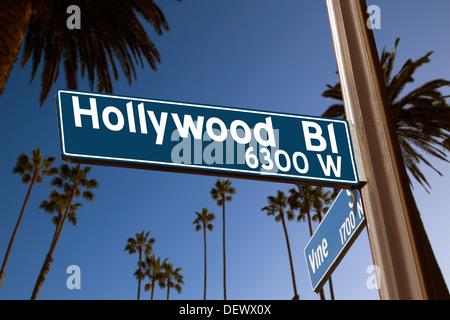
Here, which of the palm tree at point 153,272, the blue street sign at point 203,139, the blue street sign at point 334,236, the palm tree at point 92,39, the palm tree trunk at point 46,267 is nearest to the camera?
the blue street sign at point 203,139

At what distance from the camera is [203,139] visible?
220cm

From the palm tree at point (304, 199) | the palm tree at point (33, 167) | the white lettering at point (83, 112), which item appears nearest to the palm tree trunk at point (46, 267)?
the palm tree at point (33, 167)

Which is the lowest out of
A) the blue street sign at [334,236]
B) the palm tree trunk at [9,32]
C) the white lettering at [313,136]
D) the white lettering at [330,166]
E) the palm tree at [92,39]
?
the blue street sign at [334,236]

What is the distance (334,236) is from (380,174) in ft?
2.23

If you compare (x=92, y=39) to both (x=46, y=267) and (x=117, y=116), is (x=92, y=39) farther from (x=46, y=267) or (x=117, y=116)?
(x=46, y=267)

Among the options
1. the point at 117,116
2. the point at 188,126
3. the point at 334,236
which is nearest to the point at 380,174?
the point at 334,236

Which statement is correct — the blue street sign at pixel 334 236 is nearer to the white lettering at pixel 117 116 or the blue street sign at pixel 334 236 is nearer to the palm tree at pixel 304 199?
the white lettering at pixel 117 116

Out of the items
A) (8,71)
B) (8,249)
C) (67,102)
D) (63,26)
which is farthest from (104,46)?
(8,249)

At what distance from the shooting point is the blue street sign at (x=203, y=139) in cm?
209

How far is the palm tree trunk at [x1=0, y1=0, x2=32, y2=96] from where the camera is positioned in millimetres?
7137

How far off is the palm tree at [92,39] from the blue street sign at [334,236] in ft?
29.9

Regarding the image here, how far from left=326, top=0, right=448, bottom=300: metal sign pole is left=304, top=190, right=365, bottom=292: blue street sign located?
22cm
